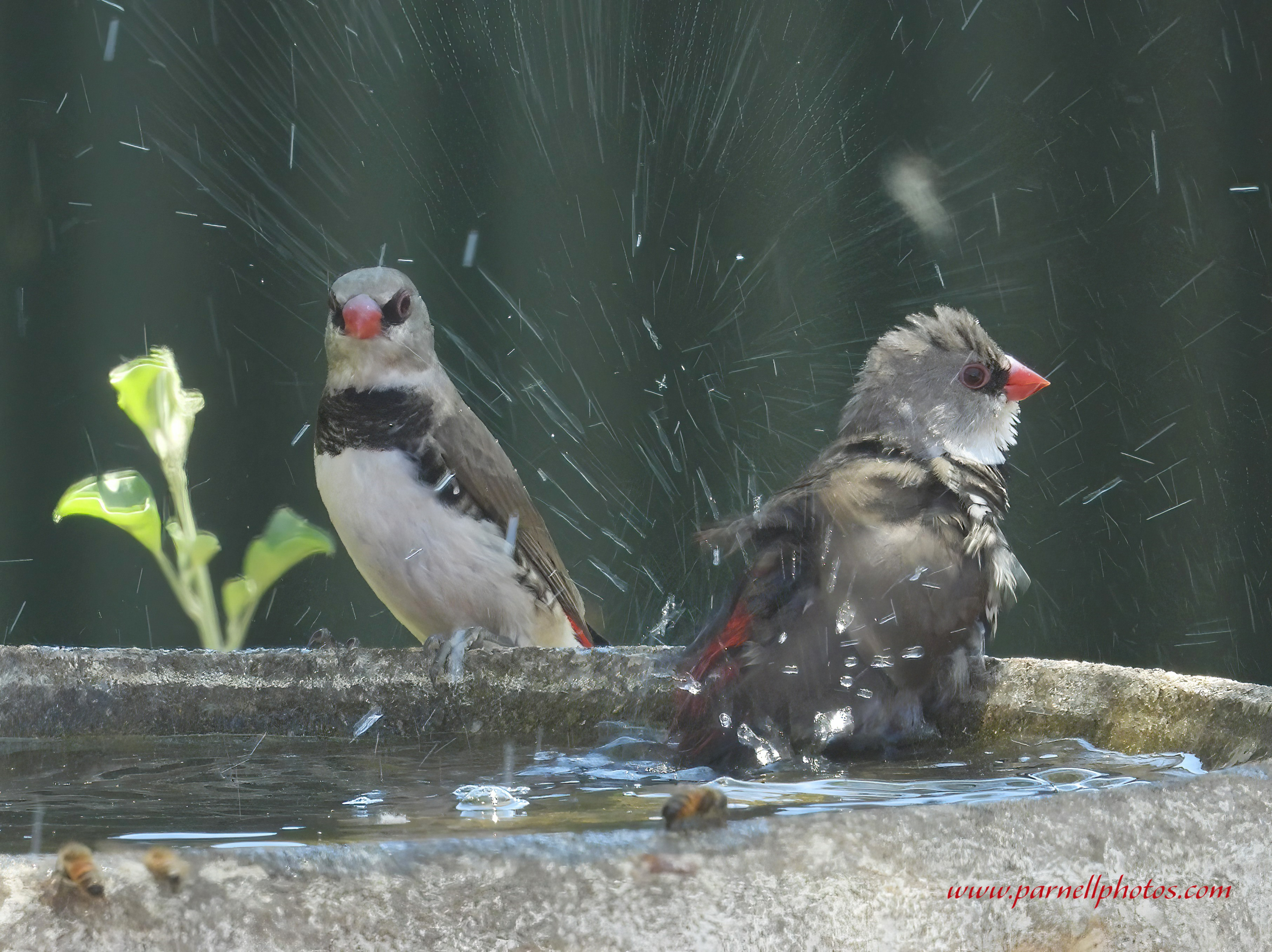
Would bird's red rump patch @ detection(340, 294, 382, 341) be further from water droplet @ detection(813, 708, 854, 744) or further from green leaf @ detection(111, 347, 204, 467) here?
water droplet @ detection(813, 708, 854, 744)

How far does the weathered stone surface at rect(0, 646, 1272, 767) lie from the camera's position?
6.38 ft

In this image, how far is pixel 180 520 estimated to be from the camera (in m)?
3.12

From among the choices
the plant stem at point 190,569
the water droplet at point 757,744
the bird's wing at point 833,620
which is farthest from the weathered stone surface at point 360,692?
the plant stem at point 190,569

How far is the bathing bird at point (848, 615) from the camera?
5.89 feet

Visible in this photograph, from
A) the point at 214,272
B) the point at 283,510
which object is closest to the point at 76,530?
the point at 214,272

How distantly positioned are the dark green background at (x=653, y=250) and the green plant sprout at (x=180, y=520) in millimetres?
738

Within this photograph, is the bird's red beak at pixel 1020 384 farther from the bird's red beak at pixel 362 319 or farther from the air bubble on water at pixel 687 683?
the bird's red beak at pixel 362 319

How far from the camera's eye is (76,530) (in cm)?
389

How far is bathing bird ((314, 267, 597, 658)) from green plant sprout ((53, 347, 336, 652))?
41 centimetres

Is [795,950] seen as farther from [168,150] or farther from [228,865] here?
[168,150]

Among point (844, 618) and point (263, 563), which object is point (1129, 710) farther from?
point (263, 563)

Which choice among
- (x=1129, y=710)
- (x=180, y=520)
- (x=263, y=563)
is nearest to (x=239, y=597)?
(x=263, y=563)

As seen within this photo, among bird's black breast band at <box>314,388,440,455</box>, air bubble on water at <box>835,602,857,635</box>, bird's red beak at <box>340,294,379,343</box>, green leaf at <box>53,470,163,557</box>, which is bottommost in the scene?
air bubble on water at <box>835,602,857,635</box>

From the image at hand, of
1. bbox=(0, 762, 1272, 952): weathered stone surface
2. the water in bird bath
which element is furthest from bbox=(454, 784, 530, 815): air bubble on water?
bbox=(0, 762, 1272, 952): weathered stone surface
